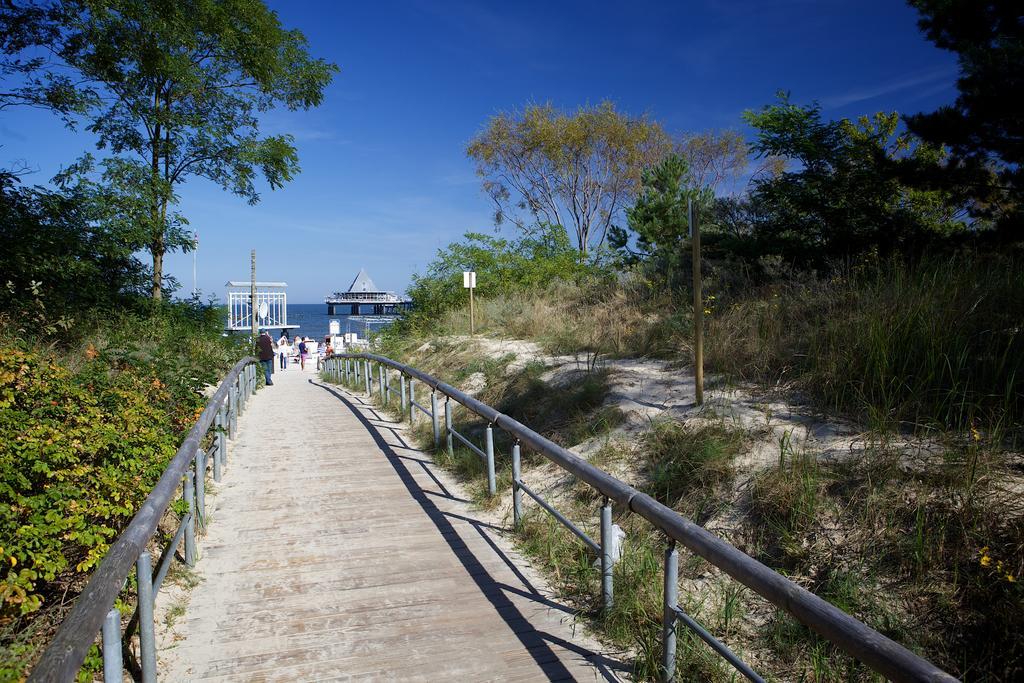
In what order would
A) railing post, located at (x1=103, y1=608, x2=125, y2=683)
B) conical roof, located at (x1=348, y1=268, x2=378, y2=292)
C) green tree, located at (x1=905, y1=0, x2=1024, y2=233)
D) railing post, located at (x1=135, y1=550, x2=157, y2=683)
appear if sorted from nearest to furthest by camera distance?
railing post, located at (x1=103, y1=608, x2=125, y2=683) → railing post, located at (x1=135, y1=550, x2=157, y2=683) → green tree, located at (x1=905, y1=0, x2=1024, y2=233) → conical roof, located at (x1=348, y1=268, x2=378, y2=292)

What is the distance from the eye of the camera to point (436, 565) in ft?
14.5

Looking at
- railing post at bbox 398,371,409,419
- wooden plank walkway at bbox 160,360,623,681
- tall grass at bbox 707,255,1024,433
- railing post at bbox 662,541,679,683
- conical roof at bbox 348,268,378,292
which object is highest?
conical roof at bbox 348,268,378,292

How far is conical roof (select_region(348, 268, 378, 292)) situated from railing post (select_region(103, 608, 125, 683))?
390ft

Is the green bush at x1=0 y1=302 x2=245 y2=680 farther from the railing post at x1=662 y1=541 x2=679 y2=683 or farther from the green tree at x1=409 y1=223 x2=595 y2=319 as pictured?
the green tree at x1=409 y1=223 x2=595 y2=319

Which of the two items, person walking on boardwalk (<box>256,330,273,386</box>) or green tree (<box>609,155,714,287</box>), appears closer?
green tree (<box>609,155,714,287</box>)

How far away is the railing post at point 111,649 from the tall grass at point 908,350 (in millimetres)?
4604

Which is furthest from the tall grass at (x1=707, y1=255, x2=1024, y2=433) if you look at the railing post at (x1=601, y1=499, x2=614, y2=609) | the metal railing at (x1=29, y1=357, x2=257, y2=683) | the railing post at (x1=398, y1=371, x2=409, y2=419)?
the railing post at (x1=398, y1=371, x2=409, y2=419)

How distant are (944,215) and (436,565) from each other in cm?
1040

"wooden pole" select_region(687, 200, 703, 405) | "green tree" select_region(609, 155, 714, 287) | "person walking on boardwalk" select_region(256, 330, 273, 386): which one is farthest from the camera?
"person walking on boardwalk" select_region(256, 330, 273, 386)

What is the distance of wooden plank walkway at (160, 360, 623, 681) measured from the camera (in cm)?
320

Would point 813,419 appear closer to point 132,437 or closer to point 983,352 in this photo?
point 983,352

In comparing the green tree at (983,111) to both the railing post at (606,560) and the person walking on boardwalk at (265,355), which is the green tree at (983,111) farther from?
the person walking on boardwalk at (265,355)

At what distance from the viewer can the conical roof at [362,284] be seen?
11812 centimetres

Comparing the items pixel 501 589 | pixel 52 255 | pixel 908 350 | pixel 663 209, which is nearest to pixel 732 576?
pixel 501 589
